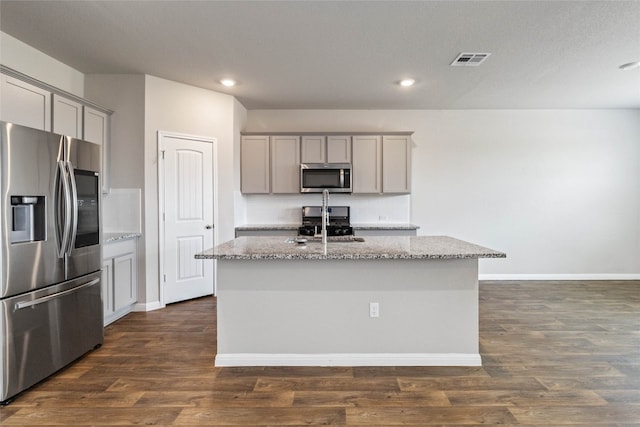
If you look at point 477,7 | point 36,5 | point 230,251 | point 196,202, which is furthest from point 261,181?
point 477,7

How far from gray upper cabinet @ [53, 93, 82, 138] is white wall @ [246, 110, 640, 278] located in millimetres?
2333

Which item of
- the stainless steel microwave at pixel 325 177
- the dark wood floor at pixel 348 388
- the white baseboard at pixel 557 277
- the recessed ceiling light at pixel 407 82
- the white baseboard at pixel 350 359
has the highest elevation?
the recessed ceiling light at pixel 407 82

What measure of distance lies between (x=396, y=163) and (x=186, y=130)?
2.89 meters

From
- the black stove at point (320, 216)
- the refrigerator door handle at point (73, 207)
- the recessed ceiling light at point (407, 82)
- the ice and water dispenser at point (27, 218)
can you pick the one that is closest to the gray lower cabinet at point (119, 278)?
the refrigerator door handle at point (73, 207)

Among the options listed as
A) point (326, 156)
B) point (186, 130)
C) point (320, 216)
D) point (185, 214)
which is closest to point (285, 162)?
point (326, 156)

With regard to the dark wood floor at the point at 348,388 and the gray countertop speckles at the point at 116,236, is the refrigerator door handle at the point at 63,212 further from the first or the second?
the dark wood floor at the point at 348,388

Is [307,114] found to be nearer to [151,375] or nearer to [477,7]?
[477,7]

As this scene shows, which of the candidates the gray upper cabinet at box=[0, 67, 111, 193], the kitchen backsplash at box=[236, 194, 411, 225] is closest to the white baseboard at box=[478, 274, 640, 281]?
the kitchen backsplash at box=[236, 194, 411, 225]

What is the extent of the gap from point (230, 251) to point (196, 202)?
77.8 inches

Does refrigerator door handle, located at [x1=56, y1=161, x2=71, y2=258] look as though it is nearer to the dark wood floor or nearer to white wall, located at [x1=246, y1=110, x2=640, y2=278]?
the dark wood floor

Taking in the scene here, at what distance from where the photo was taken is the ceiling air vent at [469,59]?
10.4ft

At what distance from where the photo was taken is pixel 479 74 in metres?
3.68

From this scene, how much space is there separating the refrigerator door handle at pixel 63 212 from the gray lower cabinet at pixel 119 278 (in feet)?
2.69

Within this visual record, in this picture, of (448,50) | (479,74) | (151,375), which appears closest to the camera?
(151,375)
